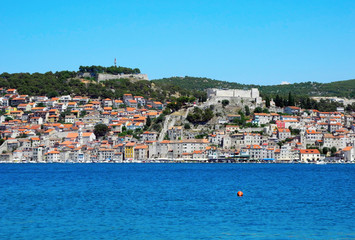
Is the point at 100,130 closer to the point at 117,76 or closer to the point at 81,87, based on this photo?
the point at 81,87

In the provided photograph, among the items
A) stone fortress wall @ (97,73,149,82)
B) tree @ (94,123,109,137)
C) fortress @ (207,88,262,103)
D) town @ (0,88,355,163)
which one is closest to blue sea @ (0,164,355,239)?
town @ (0,88,355,163)

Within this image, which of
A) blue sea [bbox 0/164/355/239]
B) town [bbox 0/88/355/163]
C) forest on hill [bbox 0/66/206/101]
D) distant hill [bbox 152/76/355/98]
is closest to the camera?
blue sea [bbox 0/164/355/239]

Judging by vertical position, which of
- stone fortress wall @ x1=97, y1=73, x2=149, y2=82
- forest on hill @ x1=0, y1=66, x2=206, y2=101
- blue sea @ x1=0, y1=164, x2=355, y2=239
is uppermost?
stone fortress wall @ x1=97, y1=73, x2=149, y2=82

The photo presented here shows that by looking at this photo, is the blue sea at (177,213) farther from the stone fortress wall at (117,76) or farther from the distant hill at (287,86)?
the distant hill at (287,86)

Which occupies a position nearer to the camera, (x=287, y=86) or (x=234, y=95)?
(x=234, y=95)

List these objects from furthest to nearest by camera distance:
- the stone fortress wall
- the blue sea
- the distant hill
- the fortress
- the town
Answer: the distant hill
the stone fortress wall
the fortress
the town
the blue sea

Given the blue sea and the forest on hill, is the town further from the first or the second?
the blue sea

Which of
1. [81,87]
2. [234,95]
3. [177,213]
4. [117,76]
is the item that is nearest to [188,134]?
[234,95]
